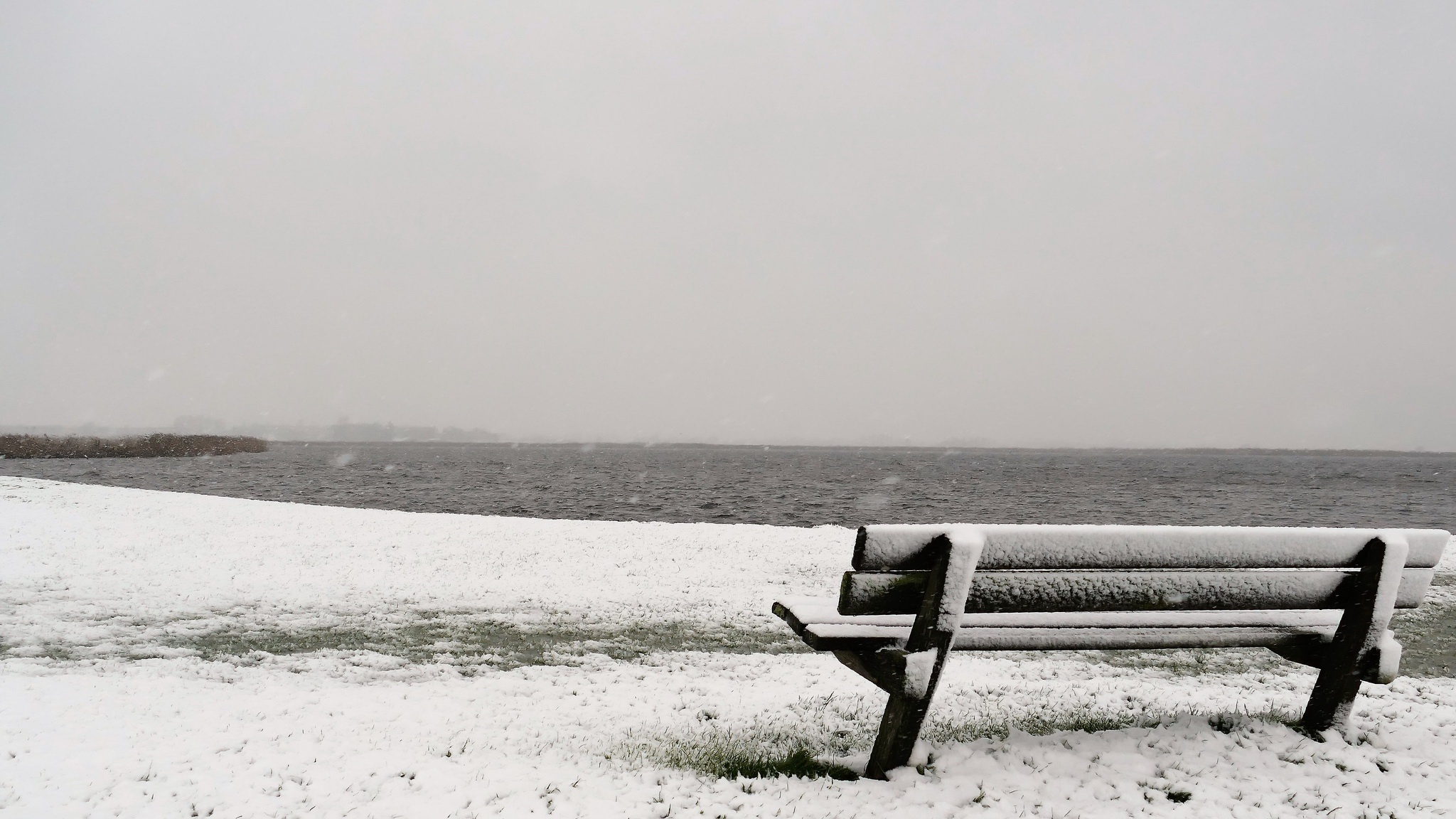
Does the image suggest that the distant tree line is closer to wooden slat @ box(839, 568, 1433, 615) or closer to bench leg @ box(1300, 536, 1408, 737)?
wooden slat @ box(839, 568, 1433, 615)

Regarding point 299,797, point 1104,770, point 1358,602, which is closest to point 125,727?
point 299,797

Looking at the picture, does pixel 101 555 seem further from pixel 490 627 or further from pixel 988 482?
pixel 988 482

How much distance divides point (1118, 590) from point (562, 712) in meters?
4.08

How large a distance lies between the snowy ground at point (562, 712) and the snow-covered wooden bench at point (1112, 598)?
1.74ft

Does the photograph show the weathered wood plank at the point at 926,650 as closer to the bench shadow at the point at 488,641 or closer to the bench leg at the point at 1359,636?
the bench leg at the point at 1359,636

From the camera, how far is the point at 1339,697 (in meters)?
4.40

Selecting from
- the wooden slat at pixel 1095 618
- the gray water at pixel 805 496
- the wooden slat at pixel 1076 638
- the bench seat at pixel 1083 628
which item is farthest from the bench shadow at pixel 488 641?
the gray water at pixel 805 496

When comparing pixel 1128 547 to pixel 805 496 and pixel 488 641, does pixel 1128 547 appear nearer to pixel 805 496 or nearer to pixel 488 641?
pixel 488 641

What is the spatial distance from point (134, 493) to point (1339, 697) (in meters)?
26.7

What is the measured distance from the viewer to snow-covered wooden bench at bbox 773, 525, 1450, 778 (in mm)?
3533

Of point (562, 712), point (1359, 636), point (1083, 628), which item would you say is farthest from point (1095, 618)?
point (562, 712)

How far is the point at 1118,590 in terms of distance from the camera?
12.4ft

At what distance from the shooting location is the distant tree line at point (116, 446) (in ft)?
355

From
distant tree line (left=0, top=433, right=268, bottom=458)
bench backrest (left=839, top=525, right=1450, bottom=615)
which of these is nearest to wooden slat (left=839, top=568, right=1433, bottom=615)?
bench backrest (left=839, top=525, right=1450, bottom=615)
